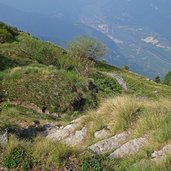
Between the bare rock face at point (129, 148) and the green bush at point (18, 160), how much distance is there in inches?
85.2

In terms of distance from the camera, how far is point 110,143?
13.2 m

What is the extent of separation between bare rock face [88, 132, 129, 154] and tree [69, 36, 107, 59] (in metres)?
60.0

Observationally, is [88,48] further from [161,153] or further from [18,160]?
[18,160]

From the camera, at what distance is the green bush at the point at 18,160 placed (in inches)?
434

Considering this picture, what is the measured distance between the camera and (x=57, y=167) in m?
11.0

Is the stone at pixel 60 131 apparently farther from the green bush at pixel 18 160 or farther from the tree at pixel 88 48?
the tree at pixel 88 48

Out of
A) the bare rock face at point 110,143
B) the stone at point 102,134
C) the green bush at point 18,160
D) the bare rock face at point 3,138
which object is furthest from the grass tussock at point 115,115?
the green bush at point 18,160

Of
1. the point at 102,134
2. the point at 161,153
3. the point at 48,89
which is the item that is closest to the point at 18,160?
the point at 161,153

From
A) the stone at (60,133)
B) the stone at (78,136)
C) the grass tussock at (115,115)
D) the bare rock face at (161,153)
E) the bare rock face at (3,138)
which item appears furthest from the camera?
the stone at (60,133)

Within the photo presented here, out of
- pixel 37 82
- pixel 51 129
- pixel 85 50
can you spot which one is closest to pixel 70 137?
pixel 51 129

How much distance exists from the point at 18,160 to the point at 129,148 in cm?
310

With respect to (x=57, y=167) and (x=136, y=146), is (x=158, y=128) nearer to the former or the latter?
(x=136, y=146)

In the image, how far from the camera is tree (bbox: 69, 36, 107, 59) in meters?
74.5

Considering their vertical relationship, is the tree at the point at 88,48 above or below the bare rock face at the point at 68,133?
below
